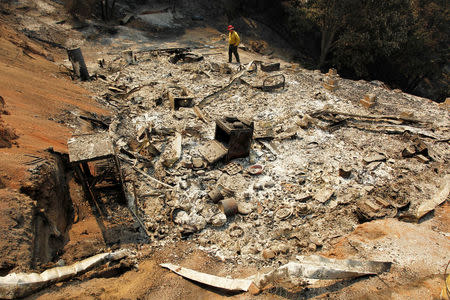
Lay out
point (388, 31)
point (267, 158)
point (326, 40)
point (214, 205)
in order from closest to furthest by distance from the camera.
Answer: point (214, 205)
point (267, 158)
point (388, 31)
point (326, 40)

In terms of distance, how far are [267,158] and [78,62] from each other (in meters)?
8.03

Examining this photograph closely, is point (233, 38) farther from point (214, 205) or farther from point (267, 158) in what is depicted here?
point (214, 205)

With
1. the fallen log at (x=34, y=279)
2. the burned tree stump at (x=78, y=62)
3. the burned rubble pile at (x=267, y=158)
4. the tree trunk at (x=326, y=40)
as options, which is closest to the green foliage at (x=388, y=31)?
the tree trunk at (x=326, y=40)

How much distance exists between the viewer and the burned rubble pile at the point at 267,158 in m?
5.09

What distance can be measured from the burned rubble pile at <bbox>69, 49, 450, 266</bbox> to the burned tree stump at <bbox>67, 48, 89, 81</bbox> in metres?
0.56

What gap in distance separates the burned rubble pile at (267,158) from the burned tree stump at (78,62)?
555 mm

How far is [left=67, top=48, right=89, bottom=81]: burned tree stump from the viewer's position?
30.8 feet

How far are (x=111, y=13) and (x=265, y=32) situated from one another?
11.1 metres

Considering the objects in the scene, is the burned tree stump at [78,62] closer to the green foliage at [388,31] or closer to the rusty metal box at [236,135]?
the rusty metal box at [236,135]

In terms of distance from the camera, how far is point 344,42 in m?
14.8

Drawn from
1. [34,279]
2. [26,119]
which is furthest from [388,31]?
[34,279]

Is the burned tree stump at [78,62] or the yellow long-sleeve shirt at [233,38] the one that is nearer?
the burned tree stump at [78,62]

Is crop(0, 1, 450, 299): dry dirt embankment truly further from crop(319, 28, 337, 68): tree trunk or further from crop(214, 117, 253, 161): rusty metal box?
crop(319, 28, 337, 68): tree trunk

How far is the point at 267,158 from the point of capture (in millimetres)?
6730
